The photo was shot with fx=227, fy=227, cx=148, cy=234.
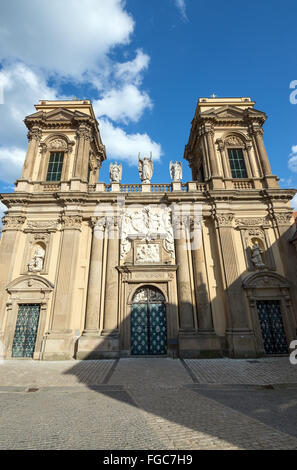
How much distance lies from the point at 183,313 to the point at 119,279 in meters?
4.22

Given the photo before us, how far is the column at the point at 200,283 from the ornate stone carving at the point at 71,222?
7.48 m

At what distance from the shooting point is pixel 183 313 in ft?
41.6

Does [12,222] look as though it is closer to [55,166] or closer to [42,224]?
[42,224]

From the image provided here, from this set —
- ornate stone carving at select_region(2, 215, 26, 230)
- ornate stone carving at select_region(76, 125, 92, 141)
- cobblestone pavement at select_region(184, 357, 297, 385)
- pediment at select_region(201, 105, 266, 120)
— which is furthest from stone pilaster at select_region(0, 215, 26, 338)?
pediment at select_region(201, 105, 266, 120)

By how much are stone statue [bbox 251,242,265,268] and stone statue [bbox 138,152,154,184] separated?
869cm

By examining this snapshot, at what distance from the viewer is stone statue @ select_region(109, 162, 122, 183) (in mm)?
16922

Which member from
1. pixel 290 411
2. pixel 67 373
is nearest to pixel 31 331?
pixel 67 373

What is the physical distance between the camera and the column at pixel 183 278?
12.6m

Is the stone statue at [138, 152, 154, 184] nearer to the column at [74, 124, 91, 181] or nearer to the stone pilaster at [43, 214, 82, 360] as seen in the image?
the column at [74, 124, 91, 181]

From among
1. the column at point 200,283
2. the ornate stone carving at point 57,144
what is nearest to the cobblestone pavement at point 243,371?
the column at point 200,283

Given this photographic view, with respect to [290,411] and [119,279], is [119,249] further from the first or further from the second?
[290,411]

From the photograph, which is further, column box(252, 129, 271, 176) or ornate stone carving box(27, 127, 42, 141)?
ornate stone carving box(27, 127, 42, 141)
